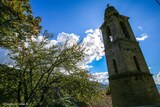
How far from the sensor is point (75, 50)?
471 inches

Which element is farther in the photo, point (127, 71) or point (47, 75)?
point (127, 71)

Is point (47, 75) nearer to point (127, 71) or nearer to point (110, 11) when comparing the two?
point (127, 71)

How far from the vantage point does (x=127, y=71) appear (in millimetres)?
15594

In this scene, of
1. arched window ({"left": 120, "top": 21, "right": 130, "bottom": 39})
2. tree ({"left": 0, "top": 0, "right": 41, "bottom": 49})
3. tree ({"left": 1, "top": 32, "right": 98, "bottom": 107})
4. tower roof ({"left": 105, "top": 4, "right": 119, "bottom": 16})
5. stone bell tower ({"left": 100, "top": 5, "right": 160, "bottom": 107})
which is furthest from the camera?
tower roof ({"left": 105, "top": 4, "right": 119, "bottom": 16})

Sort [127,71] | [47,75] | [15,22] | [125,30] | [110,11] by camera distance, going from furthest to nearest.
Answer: [110,11], [125,30], [127,71], [47,75], [15,22]

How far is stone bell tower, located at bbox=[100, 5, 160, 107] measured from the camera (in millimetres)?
14781

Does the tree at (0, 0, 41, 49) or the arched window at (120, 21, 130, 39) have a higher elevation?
the arched window at (120, 21, 130, 39)

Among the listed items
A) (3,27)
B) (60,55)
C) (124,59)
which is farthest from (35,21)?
(124,59)

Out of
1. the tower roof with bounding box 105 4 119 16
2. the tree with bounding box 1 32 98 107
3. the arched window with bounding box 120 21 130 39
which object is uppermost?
the tower roof with bounding box 105 4 119 16

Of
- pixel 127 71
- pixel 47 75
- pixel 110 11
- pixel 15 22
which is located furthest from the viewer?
pixel 110 11

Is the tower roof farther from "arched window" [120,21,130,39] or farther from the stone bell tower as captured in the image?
"arched window" [120,21,130,39]

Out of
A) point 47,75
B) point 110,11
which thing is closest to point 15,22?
point 47,75

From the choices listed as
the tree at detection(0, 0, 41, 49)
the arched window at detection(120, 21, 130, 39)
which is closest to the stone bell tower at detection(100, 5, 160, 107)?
the arched window at detection(120, 21, 130, 39)

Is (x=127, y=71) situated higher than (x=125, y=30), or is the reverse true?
(x=125, y=30)
